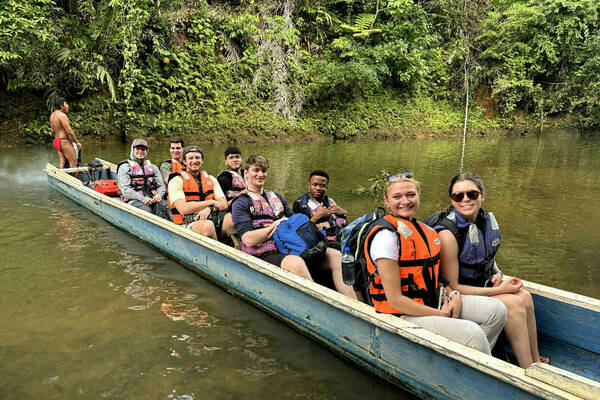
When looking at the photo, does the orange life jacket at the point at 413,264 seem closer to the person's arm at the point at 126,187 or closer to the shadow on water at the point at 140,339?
the shadow on water at the point at 140,339

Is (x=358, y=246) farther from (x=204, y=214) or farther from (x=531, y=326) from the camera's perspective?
(x=204, y=214)

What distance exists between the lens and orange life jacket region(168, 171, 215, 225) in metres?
4.93

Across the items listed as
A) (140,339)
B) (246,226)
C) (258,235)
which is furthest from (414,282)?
(140,339)

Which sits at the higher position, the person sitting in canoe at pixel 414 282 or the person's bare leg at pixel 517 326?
the person sitting in canoe at pixel 414 282

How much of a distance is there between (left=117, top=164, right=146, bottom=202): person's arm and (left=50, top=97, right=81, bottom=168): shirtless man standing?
3144 mm

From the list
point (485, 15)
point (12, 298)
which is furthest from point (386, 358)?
point (485, 15)

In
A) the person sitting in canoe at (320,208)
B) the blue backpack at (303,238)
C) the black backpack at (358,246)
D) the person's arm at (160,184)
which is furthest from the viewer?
the person's arm at (160,184)

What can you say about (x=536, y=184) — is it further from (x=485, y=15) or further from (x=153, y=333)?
(x=485, y=15)

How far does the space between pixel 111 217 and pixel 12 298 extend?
7.44 ft

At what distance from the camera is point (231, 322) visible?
3.74 metres

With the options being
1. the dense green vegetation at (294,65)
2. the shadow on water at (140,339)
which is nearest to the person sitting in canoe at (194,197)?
the shadow on water at (140,339)

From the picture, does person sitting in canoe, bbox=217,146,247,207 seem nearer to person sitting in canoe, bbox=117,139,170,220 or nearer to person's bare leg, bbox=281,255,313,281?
person sitting in canoe, bbox=117,139,170,220

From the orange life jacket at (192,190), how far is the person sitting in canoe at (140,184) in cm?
96

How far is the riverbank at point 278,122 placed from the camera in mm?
14055
